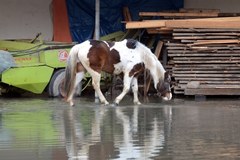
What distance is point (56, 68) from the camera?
1647 cm

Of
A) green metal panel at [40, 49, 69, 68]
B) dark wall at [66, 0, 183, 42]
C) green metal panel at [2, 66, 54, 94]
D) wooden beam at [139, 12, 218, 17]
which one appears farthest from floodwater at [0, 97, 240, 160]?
dark wall at [66, 0, 183, 42]

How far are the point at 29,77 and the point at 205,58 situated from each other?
460 cm

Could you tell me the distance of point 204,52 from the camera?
16438mm

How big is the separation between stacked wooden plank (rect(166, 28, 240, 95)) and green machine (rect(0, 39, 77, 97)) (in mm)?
2950

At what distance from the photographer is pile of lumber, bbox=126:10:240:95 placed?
53.6ft

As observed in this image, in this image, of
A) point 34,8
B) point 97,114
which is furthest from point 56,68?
point 97,114

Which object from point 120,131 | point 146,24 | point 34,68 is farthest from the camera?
point 146,24

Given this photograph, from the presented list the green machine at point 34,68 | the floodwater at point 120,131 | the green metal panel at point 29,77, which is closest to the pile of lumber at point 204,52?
the floodwater at point 120,131

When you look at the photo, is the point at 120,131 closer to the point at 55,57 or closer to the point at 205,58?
the point at 55,57

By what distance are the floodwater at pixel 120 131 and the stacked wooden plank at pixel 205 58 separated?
135 cm

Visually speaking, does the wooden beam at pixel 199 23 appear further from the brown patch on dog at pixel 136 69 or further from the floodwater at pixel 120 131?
the floodwater at pixel 120 131

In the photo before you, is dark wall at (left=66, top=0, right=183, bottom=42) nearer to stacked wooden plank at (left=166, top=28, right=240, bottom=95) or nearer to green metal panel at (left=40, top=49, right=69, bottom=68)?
green metal panel at (left=40, top=49, right=69, bottom=68)

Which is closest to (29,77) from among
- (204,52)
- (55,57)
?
(55,57)

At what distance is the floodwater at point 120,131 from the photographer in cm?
817
